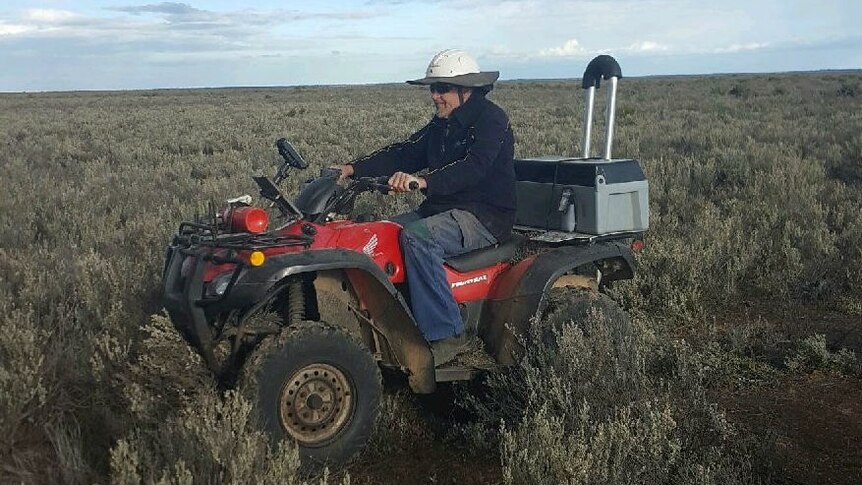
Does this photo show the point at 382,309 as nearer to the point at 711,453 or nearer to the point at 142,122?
the point at 711,453

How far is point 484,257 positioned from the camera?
461 cm

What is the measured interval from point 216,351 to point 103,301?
212 centimetres

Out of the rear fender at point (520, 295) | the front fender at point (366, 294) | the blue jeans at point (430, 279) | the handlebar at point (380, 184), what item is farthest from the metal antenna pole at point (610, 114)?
the front fender at point (366, 294)

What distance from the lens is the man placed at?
4188mm

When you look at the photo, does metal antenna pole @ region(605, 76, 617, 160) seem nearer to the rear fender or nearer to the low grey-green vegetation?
the rear fender

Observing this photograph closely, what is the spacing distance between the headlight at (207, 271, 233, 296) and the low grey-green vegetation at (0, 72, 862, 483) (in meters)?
0.42

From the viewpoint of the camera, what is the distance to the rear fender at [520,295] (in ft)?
14.9

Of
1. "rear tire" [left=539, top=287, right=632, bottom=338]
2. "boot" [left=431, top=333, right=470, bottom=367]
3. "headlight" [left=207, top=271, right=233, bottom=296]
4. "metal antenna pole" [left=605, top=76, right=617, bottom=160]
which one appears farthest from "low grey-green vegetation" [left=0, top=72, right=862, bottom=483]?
"metal antenna pole" [left=605, top=76, right=617, bottom=160]

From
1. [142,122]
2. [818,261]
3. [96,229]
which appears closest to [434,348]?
[818,261]

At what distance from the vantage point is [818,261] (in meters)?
7.57

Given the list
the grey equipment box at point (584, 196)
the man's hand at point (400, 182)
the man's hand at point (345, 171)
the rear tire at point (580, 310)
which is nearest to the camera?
the man's hand at point (400, 182)

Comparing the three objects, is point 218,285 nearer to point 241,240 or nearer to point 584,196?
point 241,240

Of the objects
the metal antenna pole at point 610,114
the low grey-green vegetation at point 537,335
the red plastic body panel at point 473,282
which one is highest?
the metal antenna pole at point 610,114

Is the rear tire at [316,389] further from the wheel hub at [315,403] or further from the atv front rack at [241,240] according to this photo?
the atv front rack at [241,240]
